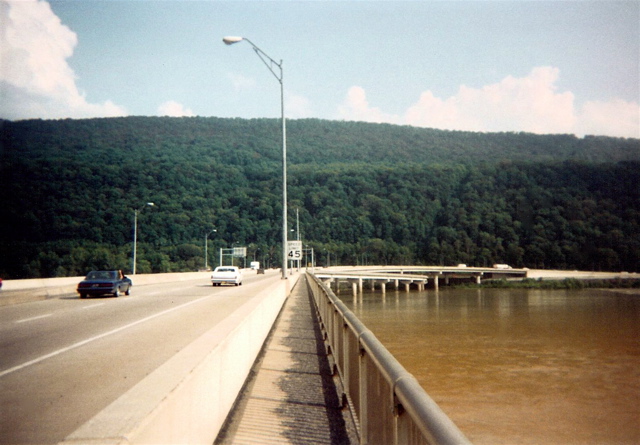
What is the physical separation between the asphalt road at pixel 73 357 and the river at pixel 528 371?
48.0ft

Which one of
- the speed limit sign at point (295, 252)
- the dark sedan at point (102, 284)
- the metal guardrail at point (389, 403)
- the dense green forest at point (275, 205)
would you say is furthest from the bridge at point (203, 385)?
the dense green forest at point (275, 205)

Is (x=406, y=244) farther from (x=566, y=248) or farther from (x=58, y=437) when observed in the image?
(x=58, y=437)

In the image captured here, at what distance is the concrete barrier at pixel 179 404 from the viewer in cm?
312

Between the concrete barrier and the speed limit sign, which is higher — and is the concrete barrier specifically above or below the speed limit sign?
below

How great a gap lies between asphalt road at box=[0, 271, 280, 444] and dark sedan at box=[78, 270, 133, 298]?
5.48m

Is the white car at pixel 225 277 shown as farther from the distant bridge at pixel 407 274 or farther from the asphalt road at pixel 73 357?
the distant bridge at pixel 407 274

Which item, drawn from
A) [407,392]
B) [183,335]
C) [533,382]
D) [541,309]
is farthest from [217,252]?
[407,392]

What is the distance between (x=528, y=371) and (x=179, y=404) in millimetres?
37982

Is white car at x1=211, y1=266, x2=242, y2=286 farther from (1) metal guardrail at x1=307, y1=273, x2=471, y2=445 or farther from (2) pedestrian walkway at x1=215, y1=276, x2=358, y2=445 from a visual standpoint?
(1) metal guardrail at x1=307, y1=273, x2=471, y2=445

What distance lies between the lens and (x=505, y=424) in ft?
88.6

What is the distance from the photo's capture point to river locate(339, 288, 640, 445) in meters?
27.5

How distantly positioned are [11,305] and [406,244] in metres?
153

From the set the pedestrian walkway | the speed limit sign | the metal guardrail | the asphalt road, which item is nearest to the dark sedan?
the asphalt road

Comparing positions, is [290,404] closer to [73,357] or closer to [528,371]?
[73,357]
